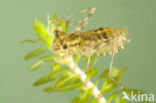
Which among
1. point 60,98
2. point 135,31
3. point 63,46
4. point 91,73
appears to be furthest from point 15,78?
point 135,31

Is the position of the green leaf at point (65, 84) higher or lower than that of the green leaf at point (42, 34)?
lower

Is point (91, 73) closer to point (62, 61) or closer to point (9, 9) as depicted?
point (62, 61)

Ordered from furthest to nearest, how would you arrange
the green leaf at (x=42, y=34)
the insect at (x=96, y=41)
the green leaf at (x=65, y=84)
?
the insect at (x=96, y=41) < the green leaf at (x=42, y=34) < the green leaf at (x=65, y=84)

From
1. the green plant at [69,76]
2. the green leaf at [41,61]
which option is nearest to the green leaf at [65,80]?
the green plant at [69,76]

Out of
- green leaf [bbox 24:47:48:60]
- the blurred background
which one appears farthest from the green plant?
the blurred background

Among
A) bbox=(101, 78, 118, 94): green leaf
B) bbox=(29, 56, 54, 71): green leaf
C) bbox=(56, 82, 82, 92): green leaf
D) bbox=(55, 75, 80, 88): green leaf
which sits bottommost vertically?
bbox=(101, 78, 118, 94): green leaf

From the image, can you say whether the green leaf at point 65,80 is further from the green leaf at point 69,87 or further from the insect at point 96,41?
the insect at point 96,41

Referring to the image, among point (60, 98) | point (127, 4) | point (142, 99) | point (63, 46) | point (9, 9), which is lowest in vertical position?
point (60, 98)

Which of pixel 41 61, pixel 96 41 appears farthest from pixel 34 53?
pixel 96 41

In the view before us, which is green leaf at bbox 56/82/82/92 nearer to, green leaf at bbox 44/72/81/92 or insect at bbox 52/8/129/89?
green leaf at bbox 44/72/81/92
